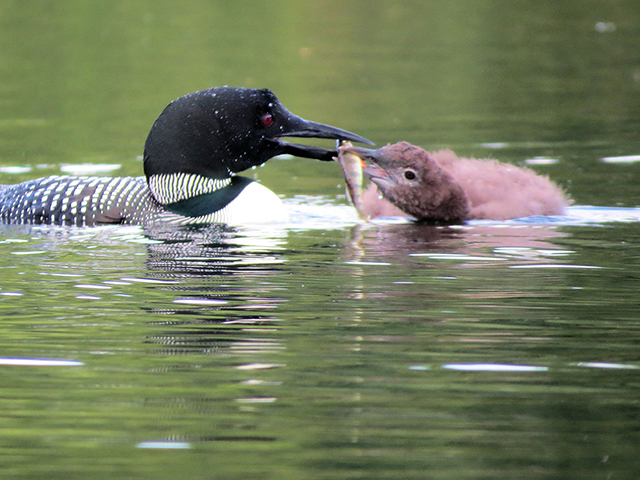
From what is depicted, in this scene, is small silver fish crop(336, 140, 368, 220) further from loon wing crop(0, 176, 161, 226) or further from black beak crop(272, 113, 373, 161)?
loon wing crop(0, 176, 161, 226)

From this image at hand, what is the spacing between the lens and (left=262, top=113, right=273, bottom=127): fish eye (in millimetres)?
7290

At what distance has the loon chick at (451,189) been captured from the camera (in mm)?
7020

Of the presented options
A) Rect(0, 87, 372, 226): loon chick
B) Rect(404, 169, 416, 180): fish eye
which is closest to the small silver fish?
Rect(0, 87, 372, 226): loon chick

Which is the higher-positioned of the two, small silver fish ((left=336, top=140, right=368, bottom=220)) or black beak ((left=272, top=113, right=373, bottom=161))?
black beak ((left=272, top=113, right=373, bottom=161))

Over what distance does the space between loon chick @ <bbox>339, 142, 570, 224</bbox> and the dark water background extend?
166 millimetres

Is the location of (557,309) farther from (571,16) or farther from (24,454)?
(571,16)

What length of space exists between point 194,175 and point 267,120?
593mm

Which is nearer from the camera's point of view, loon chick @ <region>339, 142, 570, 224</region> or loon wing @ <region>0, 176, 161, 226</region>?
loon chick @ <region>339, 142, 570, 224</region>

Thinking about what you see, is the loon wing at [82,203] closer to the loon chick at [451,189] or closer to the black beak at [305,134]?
the black beak at [305,134]

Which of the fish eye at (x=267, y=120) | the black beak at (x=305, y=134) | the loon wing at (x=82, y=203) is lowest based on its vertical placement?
the loon wing at (x=82, y=203)

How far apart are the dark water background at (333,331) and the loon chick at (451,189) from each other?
166mm

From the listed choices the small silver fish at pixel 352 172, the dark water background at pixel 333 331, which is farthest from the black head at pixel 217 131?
the dark water background at pixel 333 331

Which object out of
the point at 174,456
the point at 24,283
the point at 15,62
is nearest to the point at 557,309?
the point at 174,456

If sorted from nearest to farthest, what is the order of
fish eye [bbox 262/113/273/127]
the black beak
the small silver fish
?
→ 1. the small silver fish
2. the black beak
3. fish eye [bbox 262/113/273/127]
